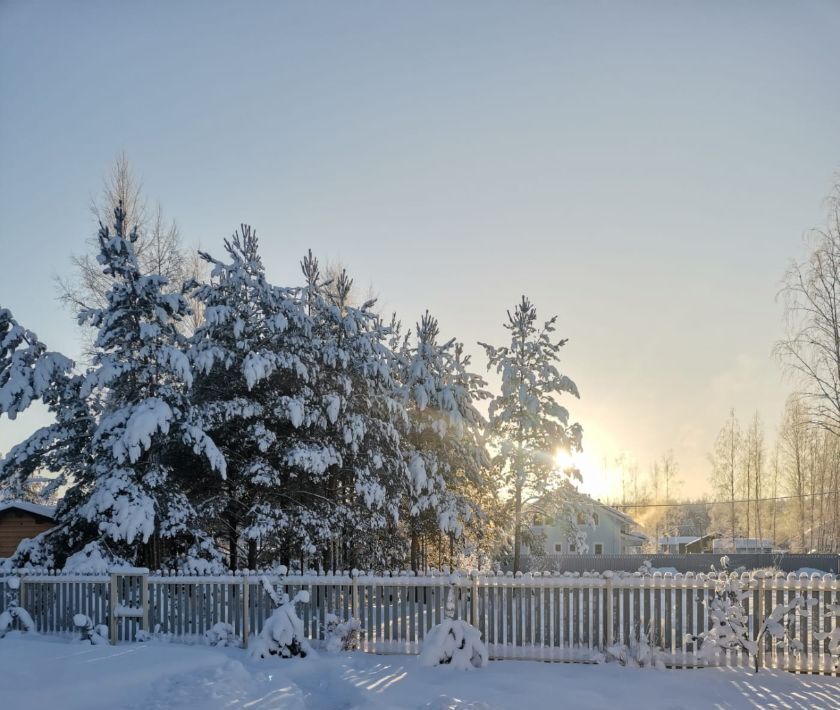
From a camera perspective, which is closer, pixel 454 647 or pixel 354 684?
pixel 354 684

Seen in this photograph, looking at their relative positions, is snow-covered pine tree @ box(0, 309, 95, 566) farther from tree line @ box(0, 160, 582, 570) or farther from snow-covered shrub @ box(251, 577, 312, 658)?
snow-covered shrub @ box(251, 577, 312, 658)

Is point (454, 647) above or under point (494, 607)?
under

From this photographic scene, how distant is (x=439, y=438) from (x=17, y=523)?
47.1 ft

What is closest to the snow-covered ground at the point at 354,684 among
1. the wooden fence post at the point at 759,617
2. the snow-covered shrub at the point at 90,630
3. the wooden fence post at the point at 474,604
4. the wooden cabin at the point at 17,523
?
the wooden fence post at the point at 759,617

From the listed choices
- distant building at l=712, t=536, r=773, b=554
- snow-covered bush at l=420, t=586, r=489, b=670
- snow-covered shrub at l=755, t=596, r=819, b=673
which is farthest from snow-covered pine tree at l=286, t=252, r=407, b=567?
distant building at l=712, t=536, r=773, b=554

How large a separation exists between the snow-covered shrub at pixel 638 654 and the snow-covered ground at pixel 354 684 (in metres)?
0.22

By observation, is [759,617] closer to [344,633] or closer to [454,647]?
[454,647]

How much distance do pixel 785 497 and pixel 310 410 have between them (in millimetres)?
43703

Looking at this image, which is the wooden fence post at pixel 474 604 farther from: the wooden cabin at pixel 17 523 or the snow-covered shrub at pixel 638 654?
the wooden cabin at pixel 17 523

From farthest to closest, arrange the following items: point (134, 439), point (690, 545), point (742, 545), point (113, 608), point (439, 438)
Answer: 1. point (690, 545)
2. point (742, 545)
3. point (439, 438)
4. point (134, 439)
5. point (113, 608)

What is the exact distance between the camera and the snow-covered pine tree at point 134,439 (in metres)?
14.4

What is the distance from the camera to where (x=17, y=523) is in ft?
79.4

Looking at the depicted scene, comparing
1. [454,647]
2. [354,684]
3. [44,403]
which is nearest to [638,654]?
[454,647]

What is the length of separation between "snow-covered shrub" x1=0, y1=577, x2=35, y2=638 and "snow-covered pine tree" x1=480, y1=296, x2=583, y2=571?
12.9m
